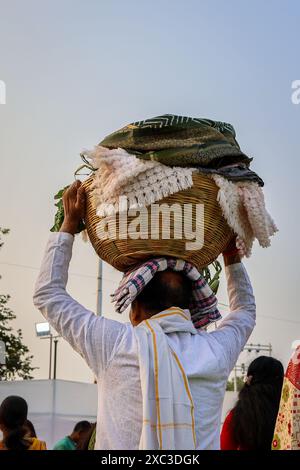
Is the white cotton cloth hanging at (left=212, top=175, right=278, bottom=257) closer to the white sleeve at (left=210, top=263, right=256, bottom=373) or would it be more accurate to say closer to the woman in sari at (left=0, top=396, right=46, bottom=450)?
the white sleeve at (left=210, top=263, right=256, bottom=373)


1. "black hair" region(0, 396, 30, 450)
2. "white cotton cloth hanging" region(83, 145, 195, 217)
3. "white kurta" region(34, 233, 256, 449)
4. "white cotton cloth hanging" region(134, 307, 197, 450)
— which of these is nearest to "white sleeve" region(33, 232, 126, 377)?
"white kurta" region(34, 233, 256, 449)

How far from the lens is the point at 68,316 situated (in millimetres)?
2652

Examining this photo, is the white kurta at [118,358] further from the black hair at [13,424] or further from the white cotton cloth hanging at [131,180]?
the black hair at [13,424]

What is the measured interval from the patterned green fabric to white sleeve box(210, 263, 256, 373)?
530 millimetres

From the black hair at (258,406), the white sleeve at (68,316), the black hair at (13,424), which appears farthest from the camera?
the black hair at (13,424)

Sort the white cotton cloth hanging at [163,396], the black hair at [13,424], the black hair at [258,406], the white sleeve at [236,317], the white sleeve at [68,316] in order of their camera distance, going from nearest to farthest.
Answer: the white cotton cloth hanging at [163,396] < the white sleeve at [68,316] < the white sleeve at [236,317] < the black hair at [258,406] < the black hair at [13,424]

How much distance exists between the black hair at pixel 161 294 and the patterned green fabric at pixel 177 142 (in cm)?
43

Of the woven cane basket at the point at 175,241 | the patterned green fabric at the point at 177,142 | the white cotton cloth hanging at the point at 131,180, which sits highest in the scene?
the patterned green fabric at the point at 177,142

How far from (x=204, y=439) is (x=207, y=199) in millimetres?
873

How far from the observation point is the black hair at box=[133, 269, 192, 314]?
2.77m

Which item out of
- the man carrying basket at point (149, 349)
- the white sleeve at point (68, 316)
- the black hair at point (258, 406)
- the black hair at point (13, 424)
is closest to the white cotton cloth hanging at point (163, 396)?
the man carrying basket at point (149, 349)

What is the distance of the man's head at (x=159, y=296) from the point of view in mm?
2770
